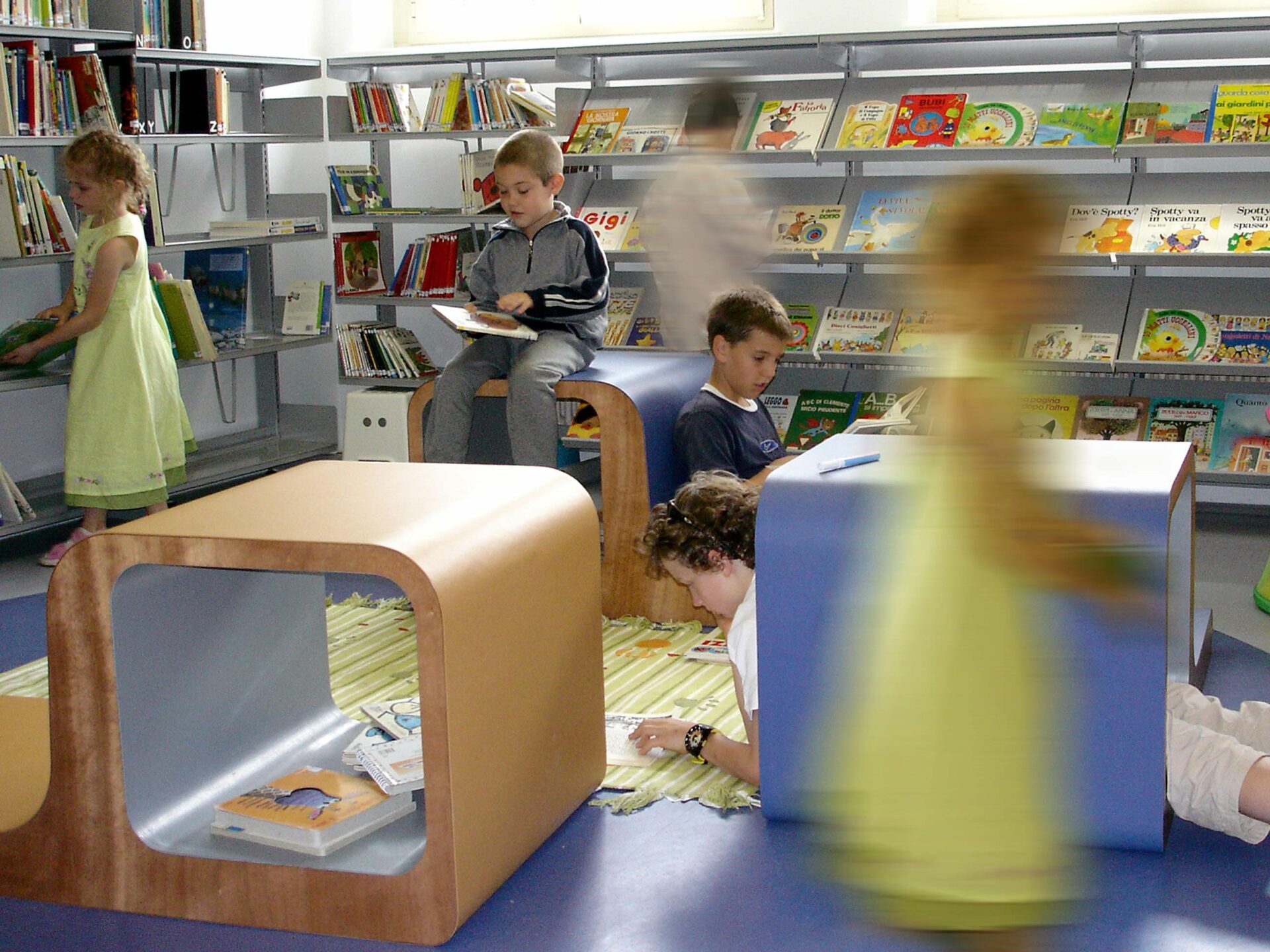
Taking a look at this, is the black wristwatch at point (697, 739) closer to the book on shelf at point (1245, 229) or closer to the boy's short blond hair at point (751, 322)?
the boy's short blond hair at point (751, 322)

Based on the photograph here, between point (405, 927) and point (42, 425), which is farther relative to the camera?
point (42, 425)

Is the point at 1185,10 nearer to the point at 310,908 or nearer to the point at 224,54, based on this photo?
the point at 224,54

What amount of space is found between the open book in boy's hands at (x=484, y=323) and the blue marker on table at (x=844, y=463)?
5.76 feet

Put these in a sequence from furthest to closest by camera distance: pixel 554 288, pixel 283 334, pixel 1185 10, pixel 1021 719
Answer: pixel 283 334 → pixel 1185 10 → pixel 554 288 → pixel 1021 719

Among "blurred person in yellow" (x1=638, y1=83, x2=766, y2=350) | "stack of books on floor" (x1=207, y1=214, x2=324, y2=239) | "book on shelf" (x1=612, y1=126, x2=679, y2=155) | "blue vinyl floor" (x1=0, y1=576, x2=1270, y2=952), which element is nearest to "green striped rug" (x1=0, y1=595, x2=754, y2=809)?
"blue vinyl floor" (x1=0, y1=576, x2=1270, y2=952)

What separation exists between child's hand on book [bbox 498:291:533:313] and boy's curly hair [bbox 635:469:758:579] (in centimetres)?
177

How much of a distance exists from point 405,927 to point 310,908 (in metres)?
0.15

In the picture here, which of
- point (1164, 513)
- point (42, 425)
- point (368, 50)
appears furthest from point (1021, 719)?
point (368, 50)

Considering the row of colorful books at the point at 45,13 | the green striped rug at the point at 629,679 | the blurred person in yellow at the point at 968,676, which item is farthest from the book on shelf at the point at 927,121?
the blurred person in yellow at the point at 968,676

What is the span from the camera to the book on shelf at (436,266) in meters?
5.54

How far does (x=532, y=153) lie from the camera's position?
4.00 m

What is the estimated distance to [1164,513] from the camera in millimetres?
1889

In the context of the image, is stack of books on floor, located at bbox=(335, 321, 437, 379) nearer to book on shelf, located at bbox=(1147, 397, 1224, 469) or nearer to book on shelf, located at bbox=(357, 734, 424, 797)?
book on shelf, located at bbox=(1147, 397, 1224, 469)

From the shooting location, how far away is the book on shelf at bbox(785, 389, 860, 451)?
493cm
